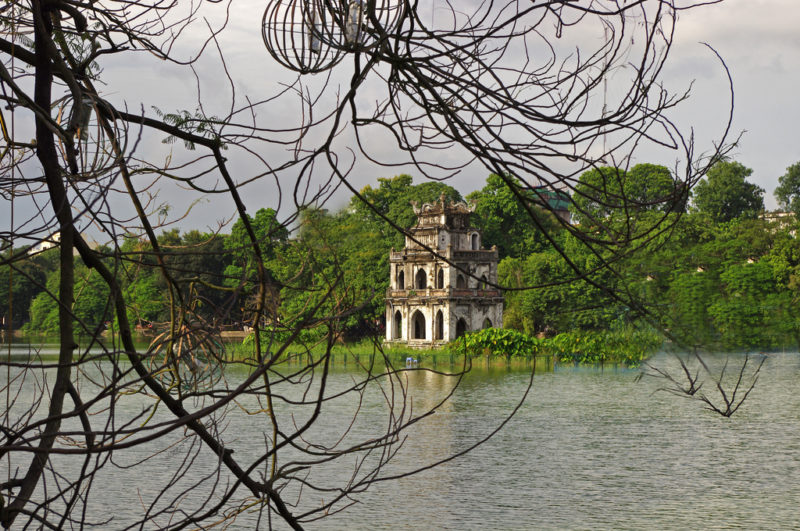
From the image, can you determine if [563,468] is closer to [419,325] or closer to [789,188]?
[419,325]

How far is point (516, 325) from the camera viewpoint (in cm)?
4184

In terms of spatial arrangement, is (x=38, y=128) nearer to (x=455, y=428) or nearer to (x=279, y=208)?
(x=279, y=208)

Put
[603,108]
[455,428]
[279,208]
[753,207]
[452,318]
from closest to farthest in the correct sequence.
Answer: [279,208] < [603,108] < [455,428] < [452,318] < [753,207]

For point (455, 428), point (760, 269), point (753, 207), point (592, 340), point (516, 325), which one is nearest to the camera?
point (455, 428)

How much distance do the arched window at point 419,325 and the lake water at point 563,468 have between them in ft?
48.2

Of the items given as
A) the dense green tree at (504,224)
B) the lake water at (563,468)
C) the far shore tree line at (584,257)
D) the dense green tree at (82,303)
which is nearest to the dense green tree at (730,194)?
the far shore tree line at (584,257)

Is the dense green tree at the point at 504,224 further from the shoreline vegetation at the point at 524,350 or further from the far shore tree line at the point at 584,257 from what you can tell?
the shoreline vegetation at the point at 524,350

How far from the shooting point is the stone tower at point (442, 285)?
37719 millimetres

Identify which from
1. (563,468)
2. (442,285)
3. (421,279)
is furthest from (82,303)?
(442,285)

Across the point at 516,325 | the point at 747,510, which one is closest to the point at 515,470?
the point at 747,510

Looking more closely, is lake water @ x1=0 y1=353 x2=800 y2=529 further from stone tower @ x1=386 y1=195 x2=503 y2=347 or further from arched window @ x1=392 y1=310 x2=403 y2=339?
arched window @ x1=392 y1=310 x2=403 y2=339

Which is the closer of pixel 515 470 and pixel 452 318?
pixel 515 470

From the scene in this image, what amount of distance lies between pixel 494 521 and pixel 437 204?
2696 centimetres

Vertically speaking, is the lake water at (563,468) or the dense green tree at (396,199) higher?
the dense green tree at (396,199)
